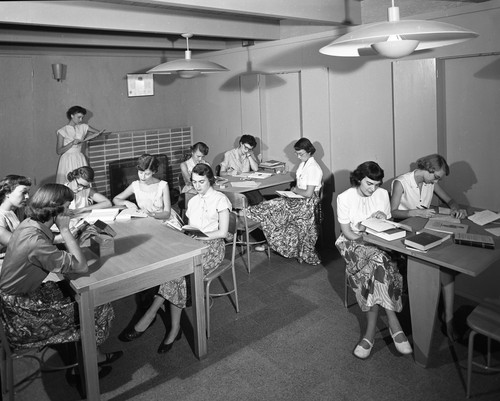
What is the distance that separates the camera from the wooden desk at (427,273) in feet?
9.61

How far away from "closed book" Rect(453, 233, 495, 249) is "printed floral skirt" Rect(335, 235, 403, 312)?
19.7 inches

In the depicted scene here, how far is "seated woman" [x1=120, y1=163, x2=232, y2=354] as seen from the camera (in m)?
3.53

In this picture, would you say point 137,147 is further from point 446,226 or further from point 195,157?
point 446,226

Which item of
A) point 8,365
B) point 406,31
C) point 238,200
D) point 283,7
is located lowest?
point 8,365

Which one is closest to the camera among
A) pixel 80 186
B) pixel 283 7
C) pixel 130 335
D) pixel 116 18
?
pixel 130 335

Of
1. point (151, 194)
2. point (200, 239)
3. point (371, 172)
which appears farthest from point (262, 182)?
point (371, 172)

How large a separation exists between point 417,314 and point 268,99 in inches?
165

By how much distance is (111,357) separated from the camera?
341cm

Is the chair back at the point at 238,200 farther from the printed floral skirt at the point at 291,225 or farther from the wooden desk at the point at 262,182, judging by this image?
the printed floral skirt at the point at 291,225

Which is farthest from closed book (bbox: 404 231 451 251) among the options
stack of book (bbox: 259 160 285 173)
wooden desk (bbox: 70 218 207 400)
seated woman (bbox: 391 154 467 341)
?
stack of book (bbox: 259 160 285 173)

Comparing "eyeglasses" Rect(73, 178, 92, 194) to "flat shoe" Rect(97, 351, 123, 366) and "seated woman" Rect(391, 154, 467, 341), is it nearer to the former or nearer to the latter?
"flat shoe" Rect(97, 351, 123, 366)

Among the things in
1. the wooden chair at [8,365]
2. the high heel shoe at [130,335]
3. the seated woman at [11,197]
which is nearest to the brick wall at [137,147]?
the seated woman at [11,197]

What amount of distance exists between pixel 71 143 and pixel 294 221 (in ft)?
11.3

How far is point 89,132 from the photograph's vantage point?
6.82 meters
